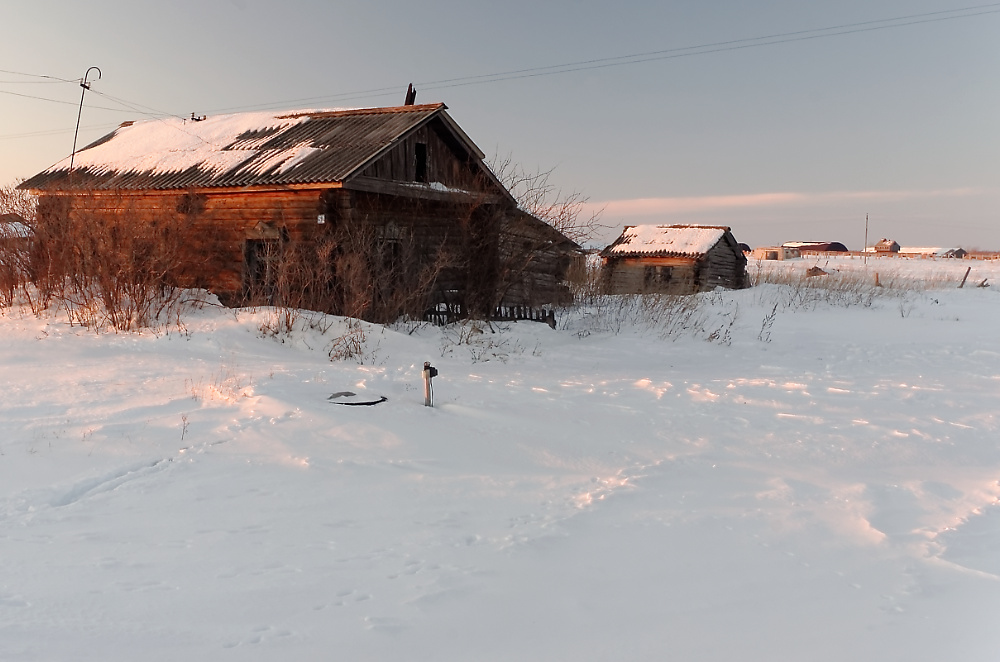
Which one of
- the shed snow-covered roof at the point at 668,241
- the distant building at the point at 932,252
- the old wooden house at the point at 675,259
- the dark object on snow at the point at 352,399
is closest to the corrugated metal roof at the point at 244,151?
the dark object on snow at the point at 352,399

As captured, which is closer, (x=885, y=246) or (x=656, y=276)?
(x=656, y=276)

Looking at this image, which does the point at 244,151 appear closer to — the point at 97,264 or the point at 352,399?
the point at 97,264

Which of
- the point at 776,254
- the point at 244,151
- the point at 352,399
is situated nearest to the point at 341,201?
the point at 244,151

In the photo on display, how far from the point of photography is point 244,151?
52.1ft

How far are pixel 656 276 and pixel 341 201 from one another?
67.2ft

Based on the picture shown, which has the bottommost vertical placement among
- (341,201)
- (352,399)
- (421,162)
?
(352,399)

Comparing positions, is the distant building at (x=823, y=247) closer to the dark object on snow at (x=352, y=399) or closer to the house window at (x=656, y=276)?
the house window at (x=656, y=276)

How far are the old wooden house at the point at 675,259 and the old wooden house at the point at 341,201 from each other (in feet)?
47.6

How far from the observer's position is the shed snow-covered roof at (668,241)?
30.5m

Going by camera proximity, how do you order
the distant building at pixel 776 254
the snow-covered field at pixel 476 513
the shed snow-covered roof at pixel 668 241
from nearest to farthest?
the snow-covered field at pixel 476 513
the shed snow-covered roof at pixel 668 241
the distant building at pixel 776 254

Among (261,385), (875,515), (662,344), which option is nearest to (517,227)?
(662,344)

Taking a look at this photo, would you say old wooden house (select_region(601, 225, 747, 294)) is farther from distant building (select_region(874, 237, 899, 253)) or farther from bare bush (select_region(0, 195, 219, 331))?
distant building (select_region(874, 237, 899, 253))

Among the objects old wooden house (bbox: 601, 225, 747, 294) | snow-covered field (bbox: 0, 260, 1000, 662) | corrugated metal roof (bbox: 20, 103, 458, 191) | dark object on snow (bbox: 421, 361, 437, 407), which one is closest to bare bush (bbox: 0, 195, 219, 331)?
A: snow-covered field (bbox: 0, 260, 1000, 662)

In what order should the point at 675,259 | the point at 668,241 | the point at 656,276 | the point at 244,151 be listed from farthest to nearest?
the point at 668,241
the point at 656,276
the point at 675,259
the point at 244,151
